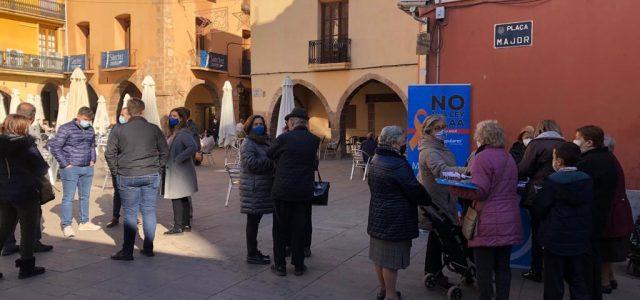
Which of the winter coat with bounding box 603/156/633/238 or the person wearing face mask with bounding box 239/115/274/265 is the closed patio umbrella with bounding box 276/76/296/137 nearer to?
the person wearing face mask with bounding box 239/115/274/265

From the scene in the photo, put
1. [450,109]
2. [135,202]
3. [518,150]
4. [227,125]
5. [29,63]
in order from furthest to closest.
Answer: [29,63]
[227,125]
[450,109]
[518,150]
[135,202]

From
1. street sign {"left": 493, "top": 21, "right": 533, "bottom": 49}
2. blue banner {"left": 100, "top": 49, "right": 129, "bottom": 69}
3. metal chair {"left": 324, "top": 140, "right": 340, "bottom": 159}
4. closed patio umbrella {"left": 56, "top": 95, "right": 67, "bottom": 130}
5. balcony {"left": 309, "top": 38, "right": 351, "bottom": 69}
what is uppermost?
blue banner {"left": 100, "top": 49, "right": 129, "bottom": 69}

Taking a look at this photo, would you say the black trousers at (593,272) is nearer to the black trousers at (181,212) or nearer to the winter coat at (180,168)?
the winter coat at (180,168)

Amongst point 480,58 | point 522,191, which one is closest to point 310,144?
point 522,191

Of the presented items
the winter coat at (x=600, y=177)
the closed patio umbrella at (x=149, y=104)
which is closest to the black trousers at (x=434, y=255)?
the winter coat at (x=600, y=177)

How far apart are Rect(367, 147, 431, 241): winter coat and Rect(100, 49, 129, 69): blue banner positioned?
73.4ft

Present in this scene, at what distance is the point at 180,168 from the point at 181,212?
23.1 inches

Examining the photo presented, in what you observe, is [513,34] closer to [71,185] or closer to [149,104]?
[71,185]

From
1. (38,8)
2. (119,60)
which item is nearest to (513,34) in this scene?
(119,60)

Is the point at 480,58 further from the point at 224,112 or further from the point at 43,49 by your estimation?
the point at 43,49

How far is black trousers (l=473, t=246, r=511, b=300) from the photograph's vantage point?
398 centimetres

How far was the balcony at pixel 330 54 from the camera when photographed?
1744 cm

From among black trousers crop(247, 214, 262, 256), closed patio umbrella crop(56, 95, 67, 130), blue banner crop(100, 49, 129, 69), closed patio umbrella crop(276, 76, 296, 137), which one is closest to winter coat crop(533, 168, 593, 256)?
black trousers crop(247, 214, 262, 256)

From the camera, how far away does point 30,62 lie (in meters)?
25.6
